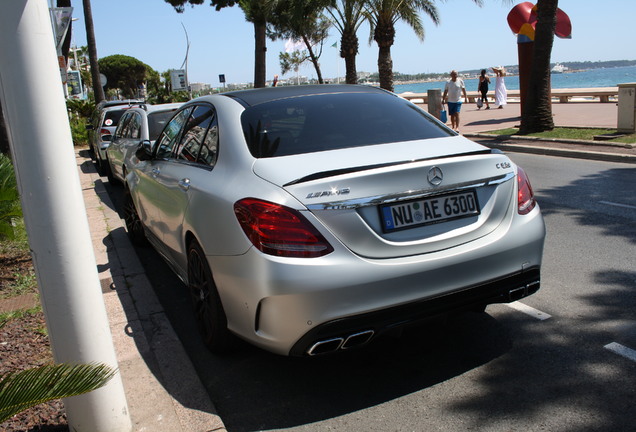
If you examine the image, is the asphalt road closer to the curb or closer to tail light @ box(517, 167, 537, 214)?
tail light @ box(517, 167, 537, 214)

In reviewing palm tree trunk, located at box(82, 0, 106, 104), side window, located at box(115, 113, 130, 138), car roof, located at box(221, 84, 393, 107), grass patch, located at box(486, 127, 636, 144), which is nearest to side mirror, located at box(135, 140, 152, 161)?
car roof, located at box(221, 84, 393, 107)

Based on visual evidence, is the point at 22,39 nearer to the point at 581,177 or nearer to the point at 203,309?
the point at 203,309

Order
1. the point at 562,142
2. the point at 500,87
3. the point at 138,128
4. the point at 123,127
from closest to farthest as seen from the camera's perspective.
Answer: the point at 138,128 < the point at 123,127 < the point at 562,142 < the point at 500,87

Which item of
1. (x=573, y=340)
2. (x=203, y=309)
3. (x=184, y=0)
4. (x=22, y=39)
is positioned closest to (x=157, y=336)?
(x=203, y=309)

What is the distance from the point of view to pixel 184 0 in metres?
36.5

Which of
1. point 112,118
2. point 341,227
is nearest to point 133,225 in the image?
point 341,227

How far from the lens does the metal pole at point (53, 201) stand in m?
2.53

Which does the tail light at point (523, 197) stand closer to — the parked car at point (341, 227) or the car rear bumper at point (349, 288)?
the parked car at point (341, 227)

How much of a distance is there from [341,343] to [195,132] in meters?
2.16

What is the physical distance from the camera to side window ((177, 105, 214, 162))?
14.4 feet

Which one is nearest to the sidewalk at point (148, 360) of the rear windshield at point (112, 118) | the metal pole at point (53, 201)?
the metal pole at point (53, 201)

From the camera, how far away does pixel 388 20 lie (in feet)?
73.3

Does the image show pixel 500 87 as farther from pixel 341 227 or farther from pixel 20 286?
pixel 341 227

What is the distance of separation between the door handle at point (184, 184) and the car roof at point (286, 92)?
0.65m
